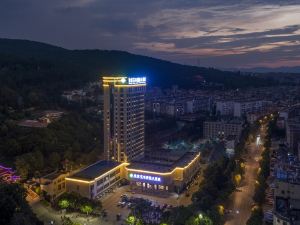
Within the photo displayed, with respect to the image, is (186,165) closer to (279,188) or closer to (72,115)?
(279,188)

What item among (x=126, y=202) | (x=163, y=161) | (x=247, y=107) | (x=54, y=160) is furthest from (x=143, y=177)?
(x=247, y=107)

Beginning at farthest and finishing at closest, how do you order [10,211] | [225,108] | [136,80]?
1. [225,108]
2. [136,80]
3. [10,211]

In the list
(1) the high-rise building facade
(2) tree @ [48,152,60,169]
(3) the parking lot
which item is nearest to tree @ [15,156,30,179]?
(2) tree @ [48,152,60,169]

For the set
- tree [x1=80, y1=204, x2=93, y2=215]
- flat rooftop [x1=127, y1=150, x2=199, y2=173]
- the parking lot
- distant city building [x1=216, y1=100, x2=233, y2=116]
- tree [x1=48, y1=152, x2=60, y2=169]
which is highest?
distant city building [x1=216, y1=100, x2=233, y2=116]

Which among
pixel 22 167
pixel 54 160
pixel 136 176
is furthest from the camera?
pixel 54 160

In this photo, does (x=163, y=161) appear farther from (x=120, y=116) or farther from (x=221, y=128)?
(x=221, y=128)

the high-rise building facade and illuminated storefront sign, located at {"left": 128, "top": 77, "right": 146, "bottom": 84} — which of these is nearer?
the high-rise building facade

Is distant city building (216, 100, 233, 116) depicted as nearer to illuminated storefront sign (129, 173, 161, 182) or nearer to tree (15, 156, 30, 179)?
illuminated storefront sign (129, 173, 161, 182)
